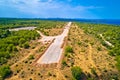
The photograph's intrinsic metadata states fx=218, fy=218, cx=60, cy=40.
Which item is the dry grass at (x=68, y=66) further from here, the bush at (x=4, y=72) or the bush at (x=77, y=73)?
the bush at (x=4, y=72)

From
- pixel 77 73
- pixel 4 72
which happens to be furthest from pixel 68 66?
pixel 4 72

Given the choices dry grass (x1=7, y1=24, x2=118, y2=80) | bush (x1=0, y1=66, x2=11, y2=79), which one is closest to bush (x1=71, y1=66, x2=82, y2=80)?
dry grass (x1=7, y1=24, x2=118, y2=80)

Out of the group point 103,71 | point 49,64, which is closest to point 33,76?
point 49,64

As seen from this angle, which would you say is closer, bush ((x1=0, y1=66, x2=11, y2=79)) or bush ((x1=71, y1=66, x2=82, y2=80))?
bush ((x1=71, y1=66, x2=82, y2=80))

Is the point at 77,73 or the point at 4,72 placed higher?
the point at 77,73

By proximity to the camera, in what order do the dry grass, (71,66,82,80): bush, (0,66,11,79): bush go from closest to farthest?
(71,66,82,80): bush, the dry grass, (0,66,11,79): bush

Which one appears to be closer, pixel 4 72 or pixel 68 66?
pixel 4 72

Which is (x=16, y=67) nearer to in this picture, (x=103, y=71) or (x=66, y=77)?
(x=66, y=77)

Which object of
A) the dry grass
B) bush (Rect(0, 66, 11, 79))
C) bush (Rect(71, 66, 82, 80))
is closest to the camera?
bush (Rect(71, 66, 82, 80))

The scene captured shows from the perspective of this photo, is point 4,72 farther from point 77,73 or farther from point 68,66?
point 77,73

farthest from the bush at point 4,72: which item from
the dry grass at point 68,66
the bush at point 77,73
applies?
the bush at point 77,73

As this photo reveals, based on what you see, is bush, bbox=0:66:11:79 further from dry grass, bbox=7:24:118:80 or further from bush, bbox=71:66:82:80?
bush, bbox=71:66:82:80

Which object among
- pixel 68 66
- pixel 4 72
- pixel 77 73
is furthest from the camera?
pixel 68 66
